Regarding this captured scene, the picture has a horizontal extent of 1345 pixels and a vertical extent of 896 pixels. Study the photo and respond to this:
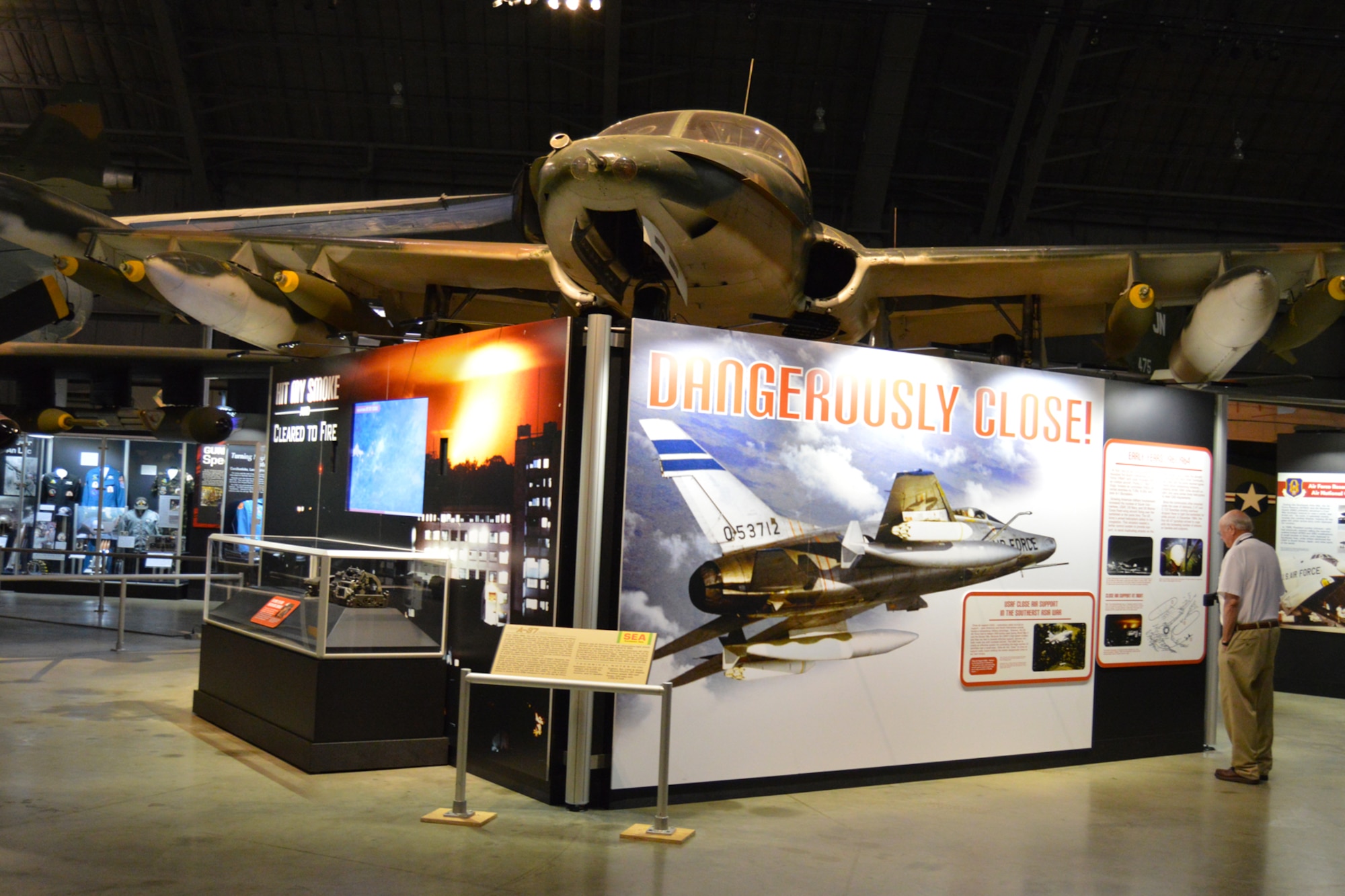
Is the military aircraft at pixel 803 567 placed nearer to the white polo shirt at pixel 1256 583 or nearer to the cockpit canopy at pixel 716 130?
the white polo shirt at pixel 1256 583

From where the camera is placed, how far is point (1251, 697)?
673 centimetres

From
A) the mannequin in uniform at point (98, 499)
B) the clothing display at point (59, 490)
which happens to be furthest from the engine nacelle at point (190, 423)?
the clothing display at point (59, 490)

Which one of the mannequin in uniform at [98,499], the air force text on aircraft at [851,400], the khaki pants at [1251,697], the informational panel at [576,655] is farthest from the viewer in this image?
the mannequin in uniform at [98,499]

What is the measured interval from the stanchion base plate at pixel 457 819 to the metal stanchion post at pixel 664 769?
32.6 inches

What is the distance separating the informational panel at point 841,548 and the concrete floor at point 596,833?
15.6 inches

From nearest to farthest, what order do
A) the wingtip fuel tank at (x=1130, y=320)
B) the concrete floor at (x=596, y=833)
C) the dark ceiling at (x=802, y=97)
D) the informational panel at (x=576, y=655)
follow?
the concrete floor at (x=596, y=833)
the informational panel at (x=576, y=655)
the wingtip fuel tank at (x=1130, y=320)
the dark ceiling at (x=802, y=97)

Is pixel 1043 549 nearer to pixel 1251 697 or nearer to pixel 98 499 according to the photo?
pixel 1251 697

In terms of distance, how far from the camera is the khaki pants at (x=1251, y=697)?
6691mm

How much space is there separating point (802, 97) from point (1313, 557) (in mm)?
11639

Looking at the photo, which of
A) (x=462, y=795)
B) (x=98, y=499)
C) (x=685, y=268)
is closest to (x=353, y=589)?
(x=462, y=795)

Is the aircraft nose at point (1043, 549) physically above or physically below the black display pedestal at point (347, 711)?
above

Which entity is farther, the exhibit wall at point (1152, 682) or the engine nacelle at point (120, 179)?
the engine nacelle at point (120, 179)

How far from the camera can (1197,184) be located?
1988 centimetres

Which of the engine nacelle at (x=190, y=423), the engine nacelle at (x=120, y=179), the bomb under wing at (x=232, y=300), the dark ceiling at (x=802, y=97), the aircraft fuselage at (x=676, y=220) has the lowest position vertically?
the engine nacelle at (x=190, y=423)
